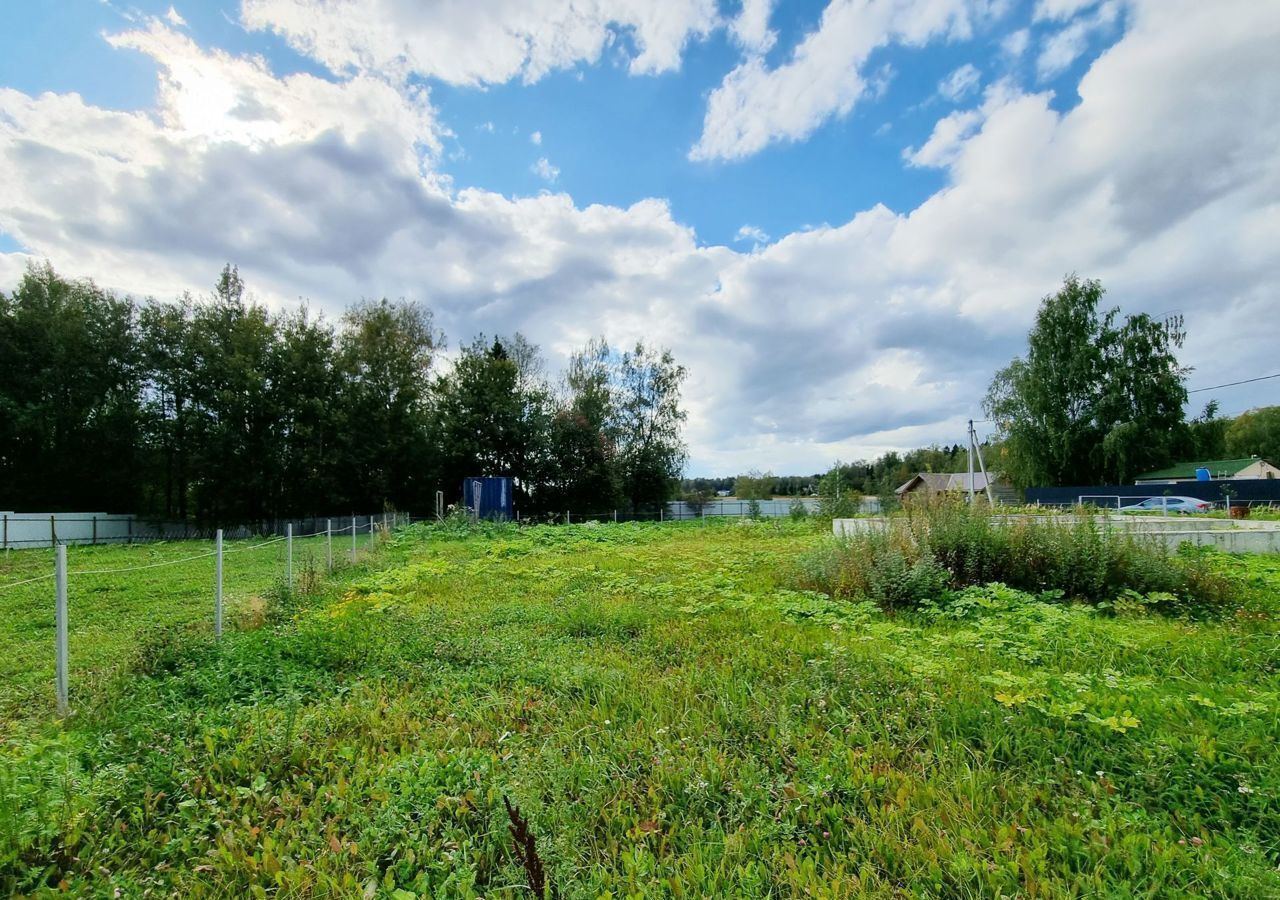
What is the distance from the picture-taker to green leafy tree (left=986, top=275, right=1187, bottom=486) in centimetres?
2762

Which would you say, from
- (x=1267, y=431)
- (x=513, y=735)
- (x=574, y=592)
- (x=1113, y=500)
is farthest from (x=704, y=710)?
(x=1267, y=431)

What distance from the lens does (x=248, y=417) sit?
22.2 metres

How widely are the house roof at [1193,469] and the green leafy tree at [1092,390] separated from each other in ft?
2.22

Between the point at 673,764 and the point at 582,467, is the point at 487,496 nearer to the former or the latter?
the point at 582,467

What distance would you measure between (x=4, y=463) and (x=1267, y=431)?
292 feet

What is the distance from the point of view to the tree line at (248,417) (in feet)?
70.6

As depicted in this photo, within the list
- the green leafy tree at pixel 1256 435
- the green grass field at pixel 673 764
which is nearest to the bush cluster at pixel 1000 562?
the green grass field at pixel 673 764

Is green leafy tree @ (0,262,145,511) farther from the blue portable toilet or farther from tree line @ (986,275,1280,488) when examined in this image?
tree line @ (986,275,1280,488)

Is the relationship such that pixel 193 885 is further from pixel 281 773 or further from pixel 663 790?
pixel 663 790

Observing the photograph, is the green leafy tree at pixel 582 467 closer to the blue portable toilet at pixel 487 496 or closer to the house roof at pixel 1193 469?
the blue portable toilet at pixel 487 496

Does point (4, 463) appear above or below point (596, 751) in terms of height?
above

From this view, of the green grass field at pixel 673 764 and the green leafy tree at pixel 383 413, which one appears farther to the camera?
the green leafy tree at pixel 383 413

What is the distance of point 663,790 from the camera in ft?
7.91

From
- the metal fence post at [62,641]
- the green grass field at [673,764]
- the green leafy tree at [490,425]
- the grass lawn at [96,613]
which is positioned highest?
the green leafy tree at [490,425]
